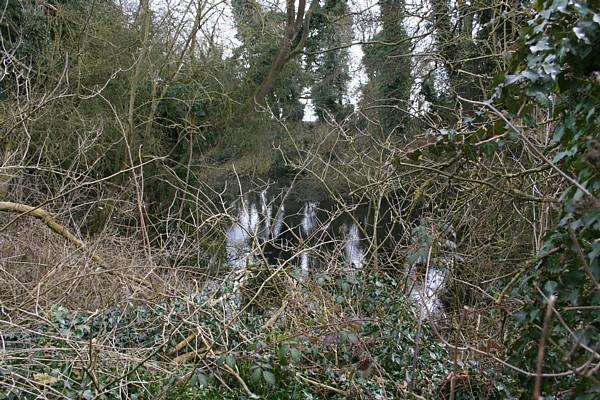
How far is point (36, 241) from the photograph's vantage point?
6.50 m

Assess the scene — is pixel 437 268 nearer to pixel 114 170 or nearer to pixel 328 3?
pixel 114 170

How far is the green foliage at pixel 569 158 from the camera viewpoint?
5.93ft

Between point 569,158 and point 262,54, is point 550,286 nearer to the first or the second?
point 569,158

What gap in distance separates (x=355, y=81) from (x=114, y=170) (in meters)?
9.36

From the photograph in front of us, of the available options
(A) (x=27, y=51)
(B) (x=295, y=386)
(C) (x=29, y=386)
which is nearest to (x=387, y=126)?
(A) (x=27, y=51)

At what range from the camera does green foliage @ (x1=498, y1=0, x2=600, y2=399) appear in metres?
1.81

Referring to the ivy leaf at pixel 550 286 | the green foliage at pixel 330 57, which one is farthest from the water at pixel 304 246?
the green foliage at pixel 330 57

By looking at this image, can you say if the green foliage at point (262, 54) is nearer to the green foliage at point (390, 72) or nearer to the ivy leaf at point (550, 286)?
the green foliage at point (390, 72)

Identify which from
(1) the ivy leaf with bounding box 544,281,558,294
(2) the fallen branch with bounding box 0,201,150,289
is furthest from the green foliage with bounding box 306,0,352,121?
(1) the ivy leaf with bounding box 544,281,558,294

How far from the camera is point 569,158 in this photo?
218 centimetres

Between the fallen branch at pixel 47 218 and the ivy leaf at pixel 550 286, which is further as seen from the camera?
the fallen branch at pixel 47 218

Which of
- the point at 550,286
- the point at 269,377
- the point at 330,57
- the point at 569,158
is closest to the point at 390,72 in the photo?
the point at 269,377

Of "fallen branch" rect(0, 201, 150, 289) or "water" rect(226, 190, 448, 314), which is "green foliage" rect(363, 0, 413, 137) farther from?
"fallen branch" rect(0, 201, 150, 289)

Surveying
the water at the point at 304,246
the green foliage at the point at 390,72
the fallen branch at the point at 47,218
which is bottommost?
the water at the point at 304,246
